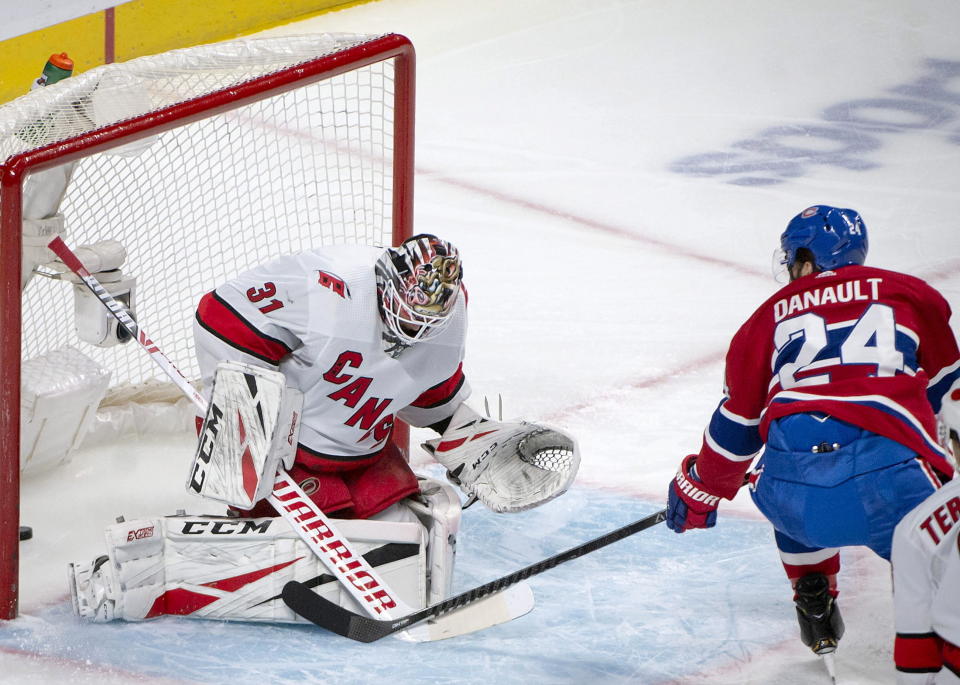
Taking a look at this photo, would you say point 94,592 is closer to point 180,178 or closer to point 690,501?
point 690,501

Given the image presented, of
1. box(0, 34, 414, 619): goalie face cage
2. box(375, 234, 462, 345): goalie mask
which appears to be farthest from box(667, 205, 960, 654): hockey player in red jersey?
box(0, 34, 414, 619): goalie face cage

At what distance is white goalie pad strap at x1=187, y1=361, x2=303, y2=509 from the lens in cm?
252

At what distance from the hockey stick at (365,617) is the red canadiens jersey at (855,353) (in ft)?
1.53

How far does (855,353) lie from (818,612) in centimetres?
55

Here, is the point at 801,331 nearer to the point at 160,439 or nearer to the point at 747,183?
the point at 160,439

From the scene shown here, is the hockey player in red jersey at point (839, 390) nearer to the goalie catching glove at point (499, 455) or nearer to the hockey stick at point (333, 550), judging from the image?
the goalie catching glove at point (499, 455)

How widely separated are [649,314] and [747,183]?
4.26 feet

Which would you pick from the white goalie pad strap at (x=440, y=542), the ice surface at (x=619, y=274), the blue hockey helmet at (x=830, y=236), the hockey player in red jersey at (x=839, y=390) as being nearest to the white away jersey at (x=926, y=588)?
the hockey player in red jersey at (x=839, y=390)

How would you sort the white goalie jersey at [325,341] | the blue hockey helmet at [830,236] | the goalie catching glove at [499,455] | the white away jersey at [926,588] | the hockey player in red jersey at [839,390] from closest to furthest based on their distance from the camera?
the white away jersey at [926,588], the hockey player in red jersey at [839,390], the blue hockey helmet at [830,236], the white goalie jersey at [325,341], the goalie catching glove at [499,455]

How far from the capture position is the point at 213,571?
2.65 m

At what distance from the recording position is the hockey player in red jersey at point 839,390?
2178mm

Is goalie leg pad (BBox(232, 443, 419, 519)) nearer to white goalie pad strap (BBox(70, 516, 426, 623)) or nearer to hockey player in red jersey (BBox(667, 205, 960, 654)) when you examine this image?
white goalie pad strap (BBox(70, 516, 426, 623))

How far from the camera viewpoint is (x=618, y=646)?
2637 millimetres

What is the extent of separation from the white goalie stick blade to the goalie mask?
1.78 feet
